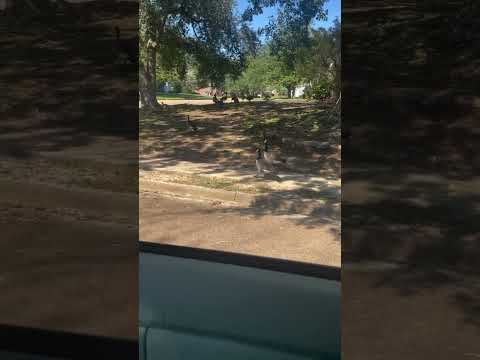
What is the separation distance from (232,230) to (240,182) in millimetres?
1867

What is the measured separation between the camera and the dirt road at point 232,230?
629 centimetres

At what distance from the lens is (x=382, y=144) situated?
4.58 ft

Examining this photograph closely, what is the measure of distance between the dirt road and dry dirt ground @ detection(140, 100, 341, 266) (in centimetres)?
1

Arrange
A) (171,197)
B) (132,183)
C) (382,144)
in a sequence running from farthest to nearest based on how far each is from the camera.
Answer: (171,197) < (132,183) < (382,144)

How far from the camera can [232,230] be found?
7.20 meters

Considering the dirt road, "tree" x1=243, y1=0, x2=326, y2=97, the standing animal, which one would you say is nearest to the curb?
the dirt road

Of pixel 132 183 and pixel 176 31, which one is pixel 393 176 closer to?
pixel 132 183

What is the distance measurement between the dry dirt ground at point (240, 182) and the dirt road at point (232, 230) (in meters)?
0.01

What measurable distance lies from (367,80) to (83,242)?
2.96 feet

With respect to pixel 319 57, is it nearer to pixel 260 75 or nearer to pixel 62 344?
pixel 260 75

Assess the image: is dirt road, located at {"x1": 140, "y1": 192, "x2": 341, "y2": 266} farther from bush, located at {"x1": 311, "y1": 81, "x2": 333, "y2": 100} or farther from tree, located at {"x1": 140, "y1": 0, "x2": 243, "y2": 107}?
tree, located at {"x1": 140, "y1": 0, "x2": 243, "y2": 107}

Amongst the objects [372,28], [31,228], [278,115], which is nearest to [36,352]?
[31,228]

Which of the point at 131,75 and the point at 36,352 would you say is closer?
the point at 131,75

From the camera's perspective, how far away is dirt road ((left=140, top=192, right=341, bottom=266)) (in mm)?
6289
